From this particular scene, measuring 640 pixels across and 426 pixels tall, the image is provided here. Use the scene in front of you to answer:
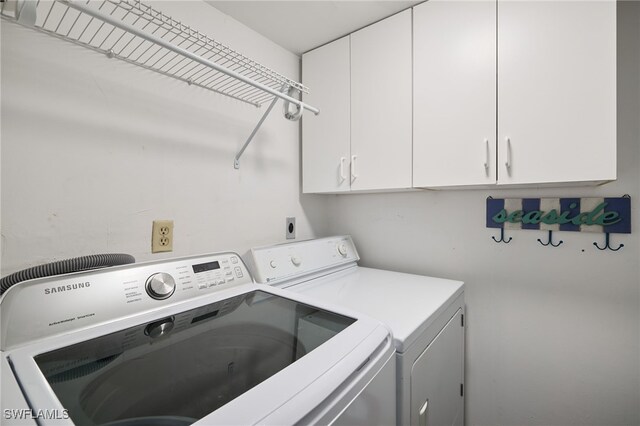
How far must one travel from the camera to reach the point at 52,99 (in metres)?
0.92

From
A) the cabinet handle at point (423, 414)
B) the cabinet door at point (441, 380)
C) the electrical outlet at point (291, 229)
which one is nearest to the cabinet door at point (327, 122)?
the electrical outlet at point (291, 229)

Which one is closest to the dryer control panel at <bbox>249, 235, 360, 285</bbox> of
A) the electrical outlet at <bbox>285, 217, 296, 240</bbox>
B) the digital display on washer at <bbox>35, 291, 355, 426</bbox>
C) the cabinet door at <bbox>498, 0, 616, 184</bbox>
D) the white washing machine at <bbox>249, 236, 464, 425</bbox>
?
the white washing machine at <bbox>249, 236, 464, 425</bbox>

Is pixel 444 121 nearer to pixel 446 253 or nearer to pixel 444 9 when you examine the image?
pixel 444 9

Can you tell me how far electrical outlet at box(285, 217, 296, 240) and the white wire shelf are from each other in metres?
0.71

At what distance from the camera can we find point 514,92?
1.09 m

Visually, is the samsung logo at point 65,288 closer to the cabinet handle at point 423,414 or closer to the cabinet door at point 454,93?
the cabinet handle at point 423,414

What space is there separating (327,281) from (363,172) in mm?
620

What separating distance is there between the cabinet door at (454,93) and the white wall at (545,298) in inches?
15.2

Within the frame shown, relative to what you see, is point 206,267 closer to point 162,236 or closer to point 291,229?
point 162,236

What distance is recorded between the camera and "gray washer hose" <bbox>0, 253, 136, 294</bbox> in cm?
75

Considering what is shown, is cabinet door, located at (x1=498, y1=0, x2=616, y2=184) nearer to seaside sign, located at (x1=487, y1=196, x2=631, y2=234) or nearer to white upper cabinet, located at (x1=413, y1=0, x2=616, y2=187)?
white upper cabinet, located at (x1=413, y1=0, x2=616, y2=187)

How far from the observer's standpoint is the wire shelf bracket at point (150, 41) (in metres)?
0.71

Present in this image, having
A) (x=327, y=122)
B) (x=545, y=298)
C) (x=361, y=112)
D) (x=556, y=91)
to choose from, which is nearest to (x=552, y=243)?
(x=545, y=298)

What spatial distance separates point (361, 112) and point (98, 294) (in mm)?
1355
